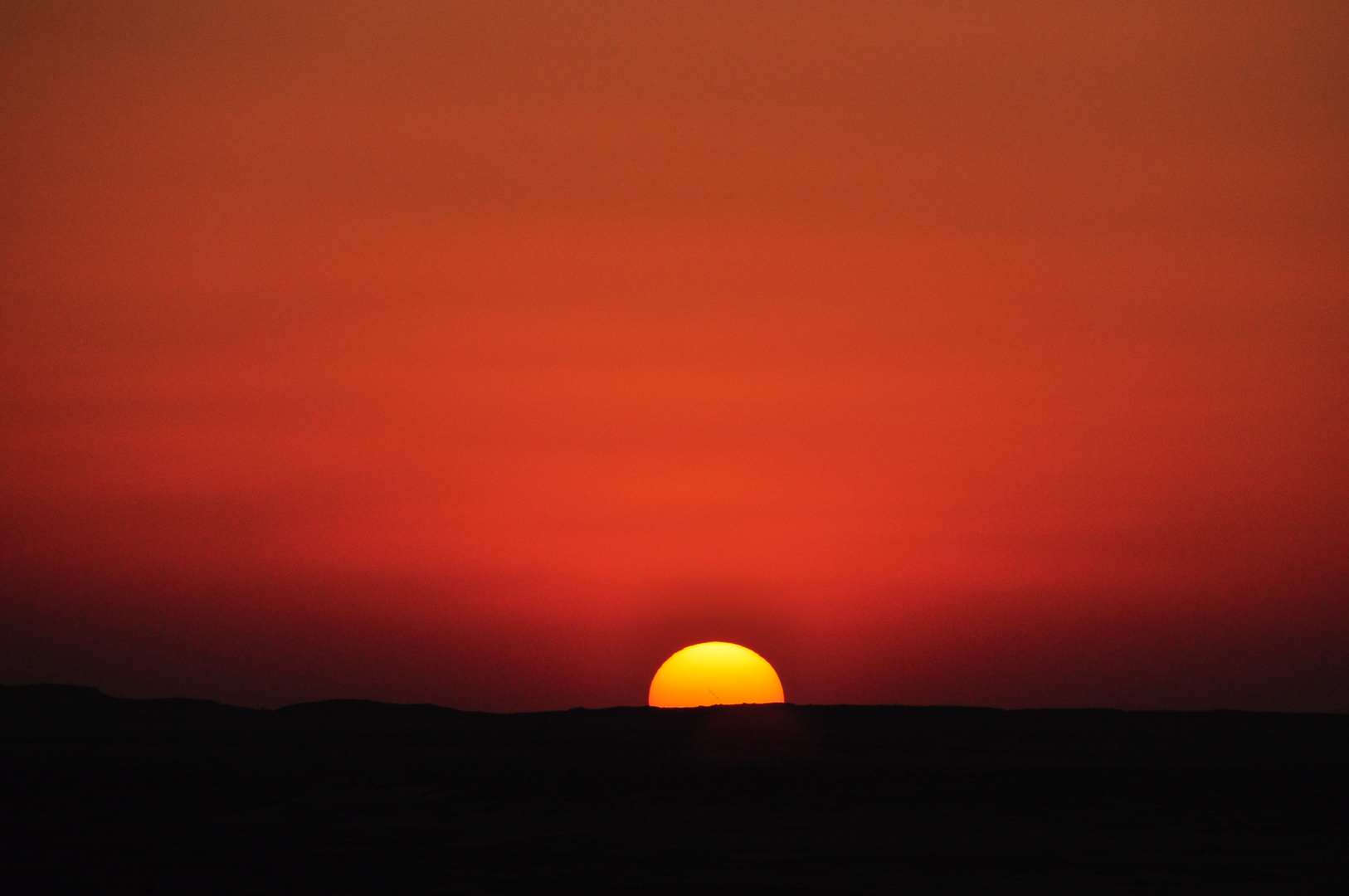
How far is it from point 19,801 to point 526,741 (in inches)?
712

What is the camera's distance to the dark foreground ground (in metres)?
17.8

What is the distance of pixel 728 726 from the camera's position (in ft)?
147

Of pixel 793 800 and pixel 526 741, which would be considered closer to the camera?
pixel 793 800

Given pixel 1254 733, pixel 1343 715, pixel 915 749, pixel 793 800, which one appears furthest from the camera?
pixel 1343 715

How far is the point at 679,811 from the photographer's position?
82.2 ft

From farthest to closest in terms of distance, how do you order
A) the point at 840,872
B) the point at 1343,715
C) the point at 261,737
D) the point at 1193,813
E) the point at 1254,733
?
1. the point at 1343,715
2. the point at 1254,733
3. the point at 261,737
4. the point at 1193,813
5. the point at 840,872

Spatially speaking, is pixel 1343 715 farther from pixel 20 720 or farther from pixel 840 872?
pixel 20 720

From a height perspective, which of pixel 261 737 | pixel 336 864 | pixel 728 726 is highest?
pixel 728 726

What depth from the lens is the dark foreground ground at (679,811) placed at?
17781 millimetres

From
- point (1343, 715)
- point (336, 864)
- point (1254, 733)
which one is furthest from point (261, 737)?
point (1343, 715)

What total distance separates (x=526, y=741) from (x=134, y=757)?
1143cm

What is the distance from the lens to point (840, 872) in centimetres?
1802

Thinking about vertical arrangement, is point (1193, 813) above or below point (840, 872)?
above

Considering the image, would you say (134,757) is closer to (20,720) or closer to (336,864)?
(336,864)
